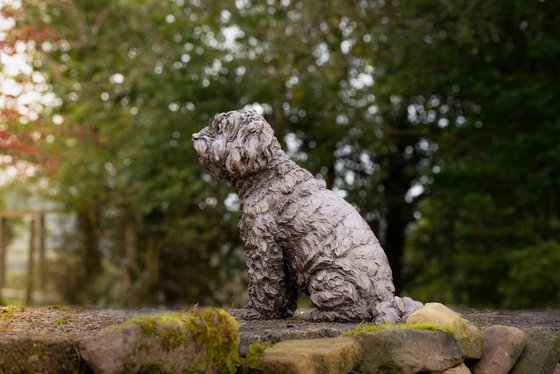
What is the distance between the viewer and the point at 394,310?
173 inches

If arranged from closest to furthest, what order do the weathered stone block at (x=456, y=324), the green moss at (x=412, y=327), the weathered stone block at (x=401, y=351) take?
the weathered stone block at (x=401, y=351)
the green moss at (x=412, y=327)
the weathered stone block at (x=456, y=324)

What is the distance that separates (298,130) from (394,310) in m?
7.09

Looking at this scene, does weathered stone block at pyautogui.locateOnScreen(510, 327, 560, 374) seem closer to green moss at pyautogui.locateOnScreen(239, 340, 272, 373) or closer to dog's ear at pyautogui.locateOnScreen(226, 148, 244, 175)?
green moss at pyautogui.locateOnScreen(239, 340, 272, 373)

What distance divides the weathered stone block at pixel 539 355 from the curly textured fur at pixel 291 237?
0.70 meters

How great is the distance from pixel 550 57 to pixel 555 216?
270cm

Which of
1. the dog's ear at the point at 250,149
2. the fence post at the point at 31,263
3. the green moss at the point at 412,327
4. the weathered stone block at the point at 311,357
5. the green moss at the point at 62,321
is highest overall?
the dog's ear at the point at 250,149

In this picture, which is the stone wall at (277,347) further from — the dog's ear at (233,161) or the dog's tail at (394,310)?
the dog's ear at (233,161)

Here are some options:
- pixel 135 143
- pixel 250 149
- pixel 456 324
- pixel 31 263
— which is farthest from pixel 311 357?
pixel 31 263

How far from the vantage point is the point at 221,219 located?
11633 millimetres

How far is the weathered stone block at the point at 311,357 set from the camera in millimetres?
3402

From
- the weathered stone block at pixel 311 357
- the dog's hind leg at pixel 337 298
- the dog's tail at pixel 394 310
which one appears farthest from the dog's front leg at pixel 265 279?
the weathered stone block at pixel 311 357

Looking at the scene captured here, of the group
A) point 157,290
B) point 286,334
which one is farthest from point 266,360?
point 157,290

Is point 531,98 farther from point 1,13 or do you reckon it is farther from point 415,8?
point 1,13

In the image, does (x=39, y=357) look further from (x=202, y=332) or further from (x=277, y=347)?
(x=277, y=347)
